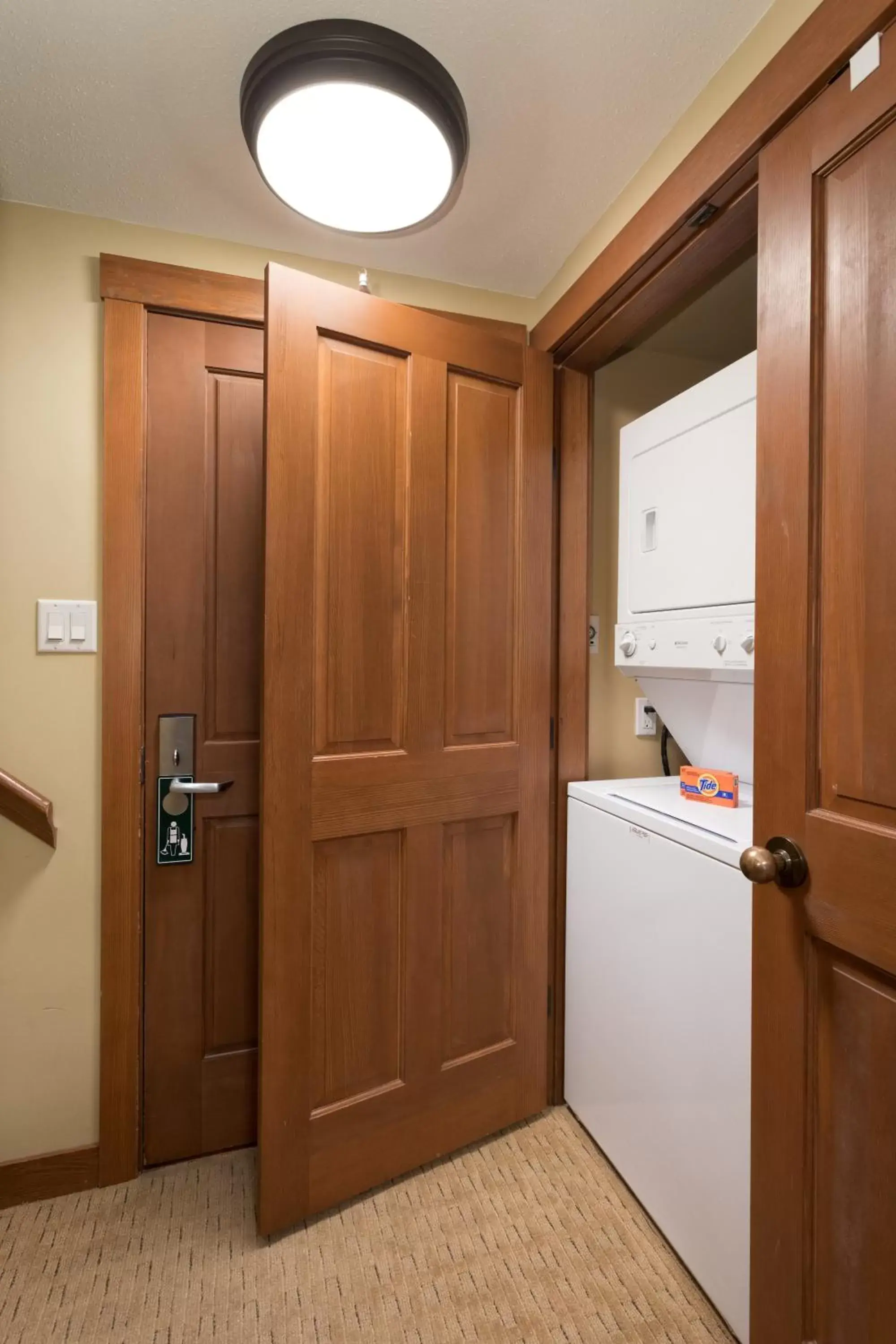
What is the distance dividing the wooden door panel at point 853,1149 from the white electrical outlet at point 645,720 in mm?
1119

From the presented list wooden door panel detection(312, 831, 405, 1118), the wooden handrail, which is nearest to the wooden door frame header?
the wooden handrail

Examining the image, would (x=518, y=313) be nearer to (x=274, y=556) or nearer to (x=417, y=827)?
(x=274, y=556)

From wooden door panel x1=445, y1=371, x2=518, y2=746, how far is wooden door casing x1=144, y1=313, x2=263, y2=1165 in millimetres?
483

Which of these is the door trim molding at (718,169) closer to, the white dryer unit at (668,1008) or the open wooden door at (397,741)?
the open wooden door at (397,741)

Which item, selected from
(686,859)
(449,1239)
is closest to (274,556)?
(686,859)

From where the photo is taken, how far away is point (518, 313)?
196 cm

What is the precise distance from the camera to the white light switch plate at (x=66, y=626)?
160 cm

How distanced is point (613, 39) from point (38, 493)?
4.83 ft

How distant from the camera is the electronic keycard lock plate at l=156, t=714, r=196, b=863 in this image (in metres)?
1.70

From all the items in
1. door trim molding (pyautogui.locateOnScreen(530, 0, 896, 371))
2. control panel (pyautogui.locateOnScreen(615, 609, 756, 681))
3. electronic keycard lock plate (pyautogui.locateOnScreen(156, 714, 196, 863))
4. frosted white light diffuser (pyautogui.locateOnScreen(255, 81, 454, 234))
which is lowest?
electronic keycard lock plate (pyautogui.locateOnScreen(156, 714, 196, 863))

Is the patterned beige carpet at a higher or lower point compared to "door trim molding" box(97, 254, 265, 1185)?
lower

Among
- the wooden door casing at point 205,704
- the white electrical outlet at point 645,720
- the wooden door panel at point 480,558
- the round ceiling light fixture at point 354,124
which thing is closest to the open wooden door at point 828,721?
the round ceiling light fixture at point 354,124

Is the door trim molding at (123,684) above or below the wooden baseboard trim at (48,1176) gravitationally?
above

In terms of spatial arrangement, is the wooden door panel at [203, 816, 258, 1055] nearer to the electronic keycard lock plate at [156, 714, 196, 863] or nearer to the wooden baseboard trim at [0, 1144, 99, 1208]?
the electronic keycard lock plate at [156, 714, 196, 863]
